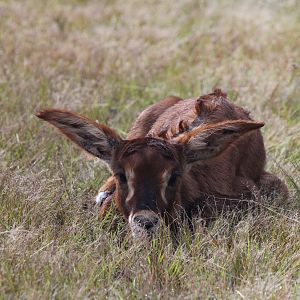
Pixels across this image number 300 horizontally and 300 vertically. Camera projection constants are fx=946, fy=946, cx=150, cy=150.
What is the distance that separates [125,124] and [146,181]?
3.20 m

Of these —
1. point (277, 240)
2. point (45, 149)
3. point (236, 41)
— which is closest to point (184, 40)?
point (236, 41)

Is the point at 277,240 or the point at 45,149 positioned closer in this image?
the point at 277,240

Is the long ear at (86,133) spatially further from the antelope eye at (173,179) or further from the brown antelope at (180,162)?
the antelope eye at (173,179)

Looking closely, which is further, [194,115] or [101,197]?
[194,115]

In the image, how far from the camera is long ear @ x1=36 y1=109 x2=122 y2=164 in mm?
6684

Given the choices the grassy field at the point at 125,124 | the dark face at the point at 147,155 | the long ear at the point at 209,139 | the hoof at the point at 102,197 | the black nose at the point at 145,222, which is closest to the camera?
the grassy field at the point at 125,124

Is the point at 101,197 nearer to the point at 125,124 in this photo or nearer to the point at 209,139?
the point at 209,139

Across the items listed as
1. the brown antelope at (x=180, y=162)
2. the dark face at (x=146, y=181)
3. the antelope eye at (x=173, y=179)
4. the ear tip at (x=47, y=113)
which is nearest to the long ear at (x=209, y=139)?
the brown antelope at (x=180, y=162)

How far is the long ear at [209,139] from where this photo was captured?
6.65 m

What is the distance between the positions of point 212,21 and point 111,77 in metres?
3.29

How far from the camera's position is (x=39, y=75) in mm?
10719

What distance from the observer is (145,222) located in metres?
6.33

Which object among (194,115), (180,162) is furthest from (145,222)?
(194,115)

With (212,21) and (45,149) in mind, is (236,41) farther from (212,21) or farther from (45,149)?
(45,149)
